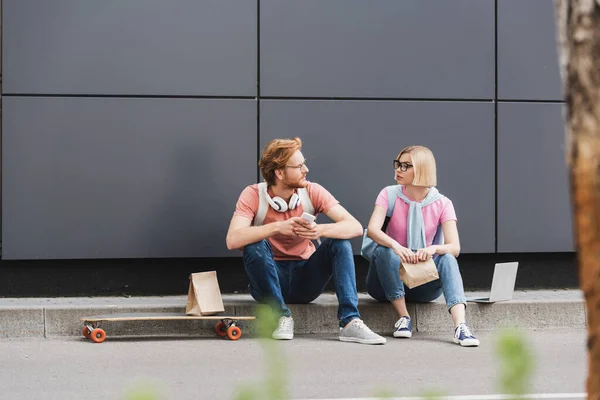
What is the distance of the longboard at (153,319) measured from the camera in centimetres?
652

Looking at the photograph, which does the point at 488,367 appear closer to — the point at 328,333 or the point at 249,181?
the point at 328,333

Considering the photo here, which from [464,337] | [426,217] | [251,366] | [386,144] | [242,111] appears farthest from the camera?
[386,144]

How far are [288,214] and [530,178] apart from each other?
2.66 m

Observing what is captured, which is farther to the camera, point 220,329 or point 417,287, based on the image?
point 417,287

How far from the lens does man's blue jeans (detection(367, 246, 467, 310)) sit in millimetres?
6695

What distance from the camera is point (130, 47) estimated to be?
7992mm

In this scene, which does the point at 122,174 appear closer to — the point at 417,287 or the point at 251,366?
the point at 417,287

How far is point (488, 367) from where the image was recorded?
566 cm

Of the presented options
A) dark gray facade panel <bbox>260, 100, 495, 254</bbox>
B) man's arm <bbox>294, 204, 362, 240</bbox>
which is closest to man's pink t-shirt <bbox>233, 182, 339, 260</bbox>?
man's arm <bbox>294, 204, 362, 240</bbox>

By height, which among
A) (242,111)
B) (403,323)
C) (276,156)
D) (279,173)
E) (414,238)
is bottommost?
(403,323)

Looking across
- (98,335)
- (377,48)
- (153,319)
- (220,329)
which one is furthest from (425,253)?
(377,48)

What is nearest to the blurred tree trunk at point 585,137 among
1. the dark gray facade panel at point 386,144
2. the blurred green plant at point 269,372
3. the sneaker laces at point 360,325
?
the blurred green plant at point 269,372

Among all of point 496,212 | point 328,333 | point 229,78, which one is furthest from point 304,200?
point 496,212

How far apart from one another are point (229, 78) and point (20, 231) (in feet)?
6.78
